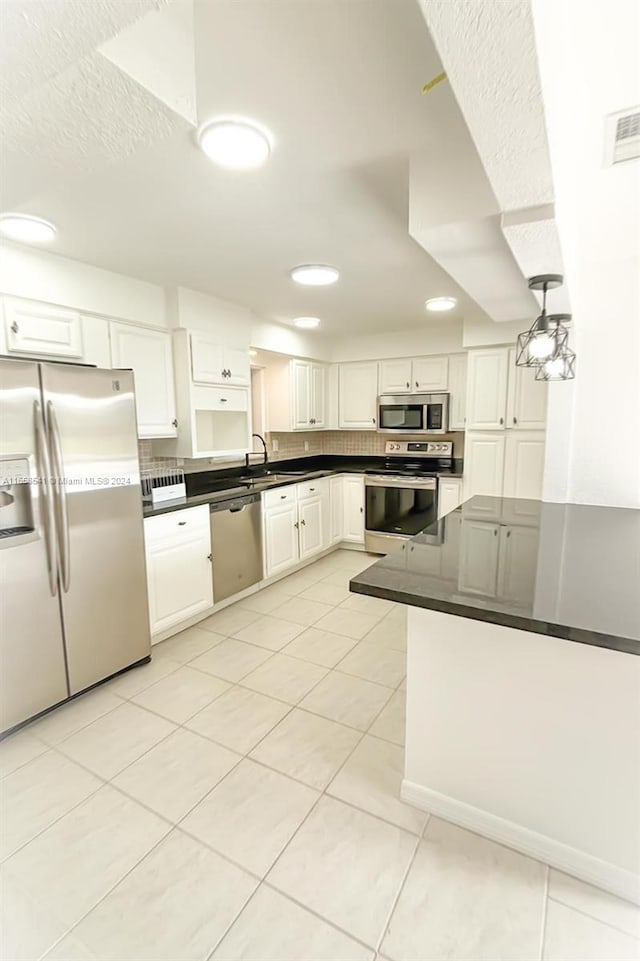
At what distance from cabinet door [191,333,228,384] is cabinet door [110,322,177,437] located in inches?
6.6

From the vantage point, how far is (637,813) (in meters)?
1.31

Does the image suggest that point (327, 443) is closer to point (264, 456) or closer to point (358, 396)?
point (358, 396)

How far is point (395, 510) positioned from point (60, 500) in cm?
318

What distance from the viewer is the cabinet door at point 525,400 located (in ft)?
11.9

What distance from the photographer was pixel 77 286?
2.51 meters

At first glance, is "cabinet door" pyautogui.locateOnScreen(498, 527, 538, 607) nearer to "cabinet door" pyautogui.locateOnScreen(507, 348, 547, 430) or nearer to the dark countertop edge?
the dark countertop edge

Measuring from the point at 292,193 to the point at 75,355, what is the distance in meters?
1.57

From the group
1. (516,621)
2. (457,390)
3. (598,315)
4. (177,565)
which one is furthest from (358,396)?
(516,621)

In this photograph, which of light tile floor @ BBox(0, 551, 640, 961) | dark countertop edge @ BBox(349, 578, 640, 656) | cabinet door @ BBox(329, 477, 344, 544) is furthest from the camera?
cabinet door @ BBox(329, 477, 344, 544)

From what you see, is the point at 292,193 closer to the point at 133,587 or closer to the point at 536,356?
the point at 536,356

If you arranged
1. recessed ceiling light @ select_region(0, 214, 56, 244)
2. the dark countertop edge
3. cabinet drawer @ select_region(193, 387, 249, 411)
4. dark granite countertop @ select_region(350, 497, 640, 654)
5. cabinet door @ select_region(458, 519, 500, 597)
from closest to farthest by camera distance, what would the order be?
the dark countertop edge < dark granite countertop @ select_region(350, 497, 640, 654) < cabinet door @ select_region(458, 519, 500, 597) < recessed ceiling light @ select_region(0, 214, 56, 244) < cabinet drawer @ select_region(193, 387, 249, 411)

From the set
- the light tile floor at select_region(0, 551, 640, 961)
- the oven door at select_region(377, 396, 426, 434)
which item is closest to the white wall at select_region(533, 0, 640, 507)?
the light tile floor at select_region(0, 551, 640, 961)

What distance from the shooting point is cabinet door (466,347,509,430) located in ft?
12.4

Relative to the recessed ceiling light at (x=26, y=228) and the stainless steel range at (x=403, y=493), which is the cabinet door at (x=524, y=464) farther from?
the recessed ceiling light at (x=26, y=228)
